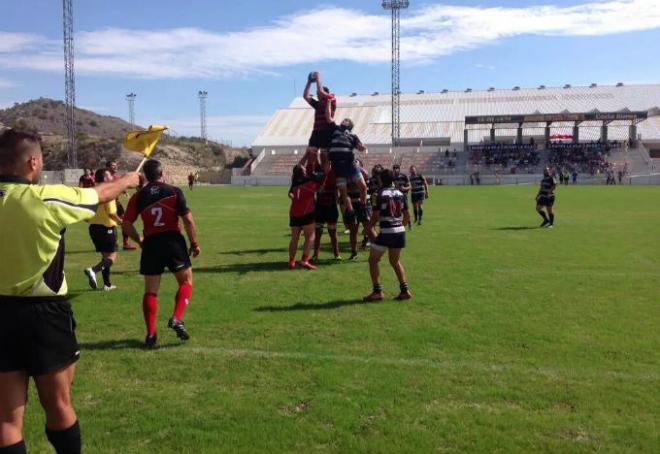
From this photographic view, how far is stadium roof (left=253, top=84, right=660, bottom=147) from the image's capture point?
239 ft

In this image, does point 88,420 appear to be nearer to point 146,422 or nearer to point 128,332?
point 146,422

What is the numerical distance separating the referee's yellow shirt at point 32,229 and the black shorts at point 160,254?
333 centimetres

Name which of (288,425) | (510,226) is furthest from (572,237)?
(288,425)

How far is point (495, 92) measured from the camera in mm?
82562

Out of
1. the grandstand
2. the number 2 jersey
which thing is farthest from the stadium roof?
the number 2 jersey

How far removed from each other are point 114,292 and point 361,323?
4397 millimetres

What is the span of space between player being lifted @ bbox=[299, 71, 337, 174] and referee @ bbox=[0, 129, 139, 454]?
7082 millimetres

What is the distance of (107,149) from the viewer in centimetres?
8344

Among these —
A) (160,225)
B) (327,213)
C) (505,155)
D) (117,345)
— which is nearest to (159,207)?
(160,225)

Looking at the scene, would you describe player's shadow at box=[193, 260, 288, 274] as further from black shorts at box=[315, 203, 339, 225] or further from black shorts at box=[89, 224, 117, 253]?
black shorts at box=[89, 224, 117, 253]

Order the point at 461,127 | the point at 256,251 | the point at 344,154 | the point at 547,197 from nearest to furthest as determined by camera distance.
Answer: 1. the point at 344,154
2. the point at 256,251
3. the point at 547,197
4. the point at 461,127

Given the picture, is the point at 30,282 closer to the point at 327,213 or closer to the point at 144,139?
the point at 144,139

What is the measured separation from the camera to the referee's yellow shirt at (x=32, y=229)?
3.06 meters

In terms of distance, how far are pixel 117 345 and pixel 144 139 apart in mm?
2434
